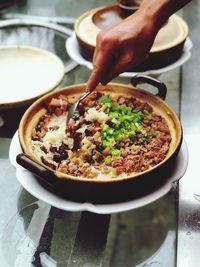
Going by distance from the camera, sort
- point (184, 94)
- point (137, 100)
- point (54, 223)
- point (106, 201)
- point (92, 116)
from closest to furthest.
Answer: point (106, 201)
point (54, 223)
point (92, 116)
point (137, 100)
point (184, 94)

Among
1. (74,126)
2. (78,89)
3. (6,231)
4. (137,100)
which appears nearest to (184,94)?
(137,100)

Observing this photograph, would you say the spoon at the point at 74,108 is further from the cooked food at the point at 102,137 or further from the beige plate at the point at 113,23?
the beige plate at the point at 113,23

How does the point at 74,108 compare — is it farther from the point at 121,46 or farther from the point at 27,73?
the point at 27,73

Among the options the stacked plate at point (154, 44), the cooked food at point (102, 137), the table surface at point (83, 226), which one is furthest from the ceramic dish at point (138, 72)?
the cooked food at point (102, 137)

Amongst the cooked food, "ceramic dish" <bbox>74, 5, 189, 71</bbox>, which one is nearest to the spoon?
the cooked food

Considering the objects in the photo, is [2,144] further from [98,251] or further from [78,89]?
[98,251]
